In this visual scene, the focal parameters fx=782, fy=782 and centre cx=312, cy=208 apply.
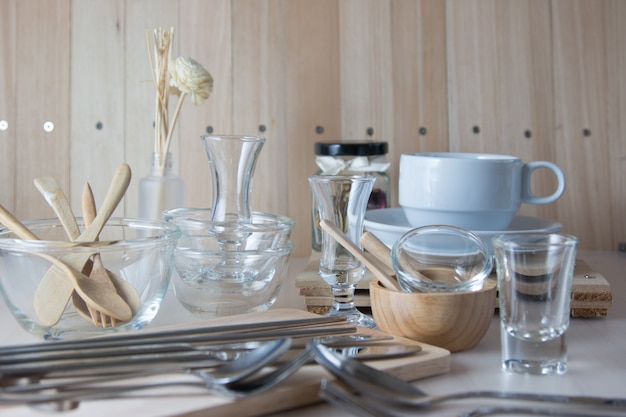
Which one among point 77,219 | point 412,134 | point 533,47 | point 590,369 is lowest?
point 590,369

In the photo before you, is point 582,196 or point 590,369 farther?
point 582,196

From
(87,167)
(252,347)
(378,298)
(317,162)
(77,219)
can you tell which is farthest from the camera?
(87,167)

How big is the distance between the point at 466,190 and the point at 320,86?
16.8 inches

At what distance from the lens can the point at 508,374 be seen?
0.70 metres

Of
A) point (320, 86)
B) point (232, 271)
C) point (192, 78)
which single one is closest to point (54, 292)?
A: point (232, 271)

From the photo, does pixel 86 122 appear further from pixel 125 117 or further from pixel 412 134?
pixel 412 134

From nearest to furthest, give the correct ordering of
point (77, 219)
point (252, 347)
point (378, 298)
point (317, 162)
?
point (252, 347) < point (378, 298) < point (77, 219) < point (317, 162)

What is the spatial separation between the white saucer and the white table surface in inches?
4.5

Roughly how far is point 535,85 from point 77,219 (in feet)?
2.54

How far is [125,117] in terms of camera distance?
130 cm

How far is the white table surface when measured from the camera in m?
0.62

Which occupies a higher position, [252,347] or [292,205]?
[292,205]

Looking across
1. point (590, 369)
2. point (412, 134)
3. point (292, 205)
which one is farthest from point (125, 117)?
point (590, 369)

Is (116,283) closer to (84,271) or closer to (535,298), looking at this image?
(84,271)
